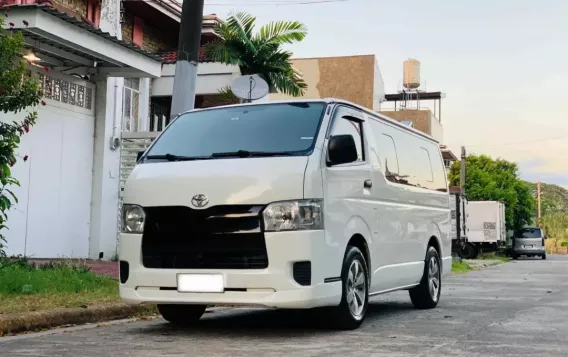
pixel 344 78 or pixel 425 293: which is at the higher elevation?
pixel 344 78

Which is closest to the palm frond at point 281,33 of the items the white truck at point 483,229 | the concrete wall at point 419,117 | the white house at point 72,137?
the white house at point 72,137

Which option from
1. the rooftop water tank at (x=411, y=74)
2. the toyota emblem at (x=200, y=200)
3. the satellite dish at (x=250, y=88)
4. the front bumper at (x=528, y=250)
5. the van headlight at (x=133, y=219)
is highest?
the rooftop water tank at (x=411, y=74)

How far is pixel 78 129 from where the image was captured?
16.0 meters

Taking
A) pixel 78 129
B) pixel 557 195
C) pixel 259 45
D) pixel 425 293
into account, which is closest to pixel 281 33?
pixel 259 45

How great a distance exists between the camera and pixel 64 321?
7598 millimetres

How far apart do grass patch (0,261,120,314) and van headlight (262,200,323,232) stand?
257 centimetres

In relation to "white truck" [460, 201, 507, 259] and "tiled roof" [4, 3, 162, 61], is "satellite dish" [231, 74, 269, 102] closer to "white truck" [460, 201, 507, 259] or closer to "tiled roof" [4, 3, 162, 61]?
"tiled roof" [4, 3, 162, 61]

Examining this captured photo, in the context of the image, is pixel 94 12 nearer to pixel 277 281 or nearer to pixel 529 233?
pixel 277 281

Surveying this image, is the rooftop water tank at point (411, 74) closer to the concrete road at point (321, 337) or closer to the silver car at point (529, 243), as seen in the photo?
the silver car at point (529, 243)

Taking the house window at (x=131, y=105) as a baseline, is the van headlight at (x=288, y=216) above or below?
below

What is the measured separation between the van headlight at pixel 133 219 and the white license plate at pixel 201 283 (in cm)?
62

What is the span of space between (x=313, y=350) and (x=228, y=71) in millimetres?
16034

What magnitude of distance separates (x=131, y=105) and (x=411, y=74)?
47619mm

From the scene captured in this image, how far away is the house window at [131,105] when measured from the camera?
60.0ft
